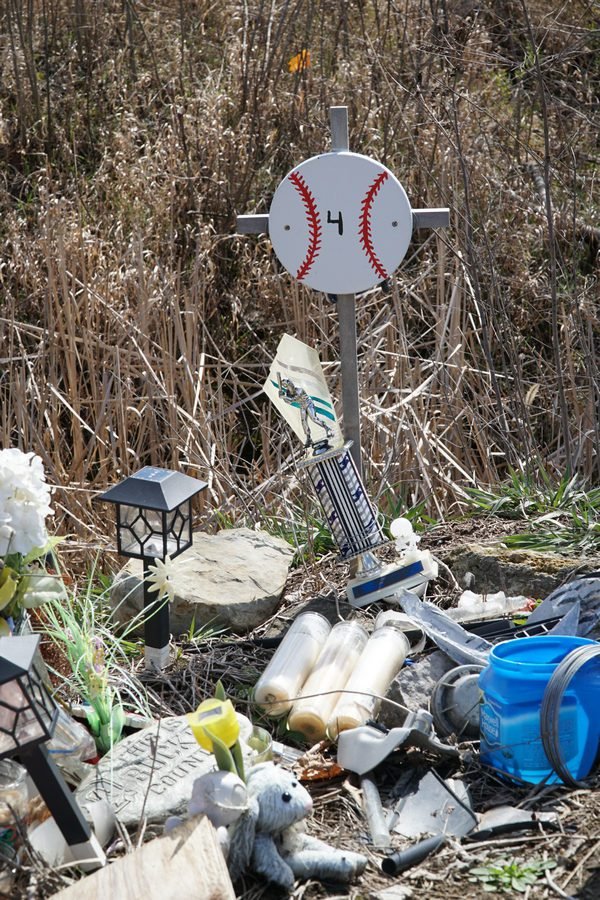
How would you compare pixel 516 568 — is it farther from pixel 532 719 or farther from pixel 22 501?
pixel 22 501

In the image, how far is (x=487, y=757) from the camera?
8.21 ft

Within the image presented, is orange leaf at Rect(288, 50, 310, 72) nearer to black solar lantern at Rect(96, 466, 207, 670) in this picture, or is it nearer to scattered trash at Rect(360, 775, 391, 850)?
black solar lantern at Rect(96, 466, 207, 670)

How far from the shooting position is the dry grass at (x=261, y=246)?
15.4 feet

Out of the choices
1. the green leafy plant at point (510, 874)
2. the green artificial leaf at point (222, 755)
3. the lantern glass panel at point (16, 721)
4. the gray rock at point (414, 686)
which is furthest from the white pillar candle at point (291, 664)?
the lantern glass panel at point (16, 721)

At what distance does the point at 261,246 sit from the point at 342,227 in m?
3.03

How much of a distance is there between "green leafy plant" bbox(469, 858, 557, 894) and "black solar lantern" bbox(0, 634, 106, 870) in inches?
29.9

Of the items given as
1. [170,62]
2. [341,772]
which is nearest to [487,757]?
[341,772]

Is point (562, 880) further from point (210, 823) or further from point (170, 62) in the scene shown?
point (170, 62)

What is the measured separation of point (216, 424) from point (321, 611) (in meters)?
1.77

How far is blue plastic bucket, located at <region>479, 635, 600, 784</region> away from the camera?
2.39 m

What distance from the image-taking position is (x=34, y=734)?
193 cm

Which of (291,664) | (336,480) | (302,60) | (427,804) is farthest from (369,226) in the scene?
(302,60)

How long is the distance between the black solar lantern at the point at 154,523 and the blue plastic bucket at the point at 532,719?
0.94 m

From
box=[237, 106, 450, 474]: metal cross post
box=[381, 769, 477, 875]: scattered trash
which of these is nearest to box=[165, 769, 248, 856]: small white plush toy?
box=[381, 769, 477, 875]: scattered trash
